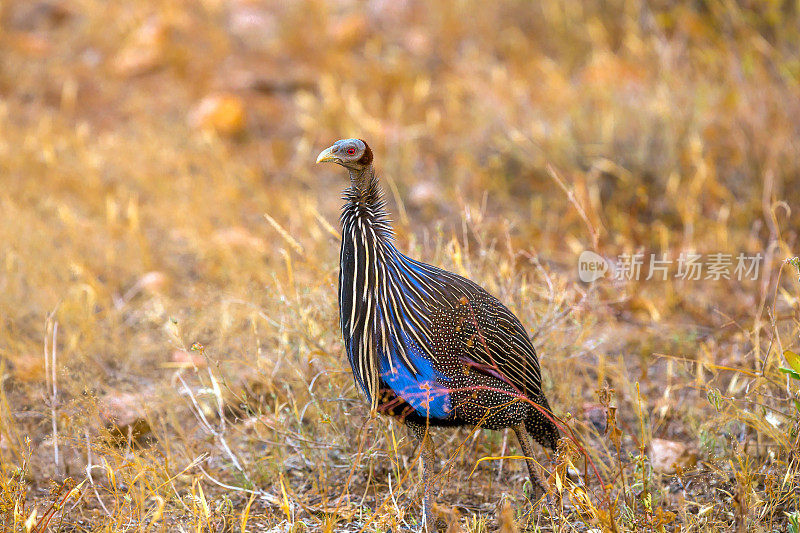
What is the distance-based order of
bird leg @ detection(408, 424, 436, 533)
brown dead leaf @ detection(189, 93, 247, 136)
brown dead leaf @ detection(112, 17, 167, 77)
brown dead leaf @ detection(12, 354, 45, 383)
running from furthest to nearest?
brown dead leaf @ detection(112, 17, 167, 77)
brown dead leaf @ detection(189, 93, 247, 136)
brown dead leaf @ detection(12, 354, 45, 383)
bird leg @ detection(408, 424, 436, 533)

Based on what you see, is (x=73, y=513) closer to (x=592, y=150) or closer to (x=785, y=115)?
(x=592, y=150)

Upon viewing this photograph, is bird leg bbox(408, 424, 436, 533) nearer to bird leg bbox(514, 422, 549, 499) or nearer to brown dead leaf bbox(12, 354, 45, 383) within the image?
bird leg bbox(514, 422, 549, 499)

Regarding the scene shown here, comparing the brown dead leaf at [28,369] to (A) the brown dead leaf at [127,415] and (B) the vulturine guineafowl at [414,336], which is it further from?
(B) the vulturine guineafowl at [414,336]

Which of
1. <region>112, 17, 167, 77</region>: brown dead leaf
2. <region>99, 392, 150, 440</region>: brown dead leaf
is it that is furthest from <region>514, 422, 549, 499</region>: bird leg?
<region>112, 17, 167, 77</region>: brown dead leaf

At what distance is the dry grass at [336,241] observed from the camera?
235 cm

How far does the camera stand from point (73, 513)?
2.34m

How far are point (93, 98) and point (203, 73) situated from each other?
80cm

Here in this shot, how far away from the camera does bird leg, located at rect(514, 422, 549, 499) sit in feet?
7.39

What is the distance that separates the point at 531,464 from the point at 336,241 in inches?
50.3

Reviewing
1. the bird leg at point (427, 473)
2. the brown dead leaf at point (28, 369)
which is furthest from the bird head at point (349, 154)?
the brown dead leaf at point (28, 369)

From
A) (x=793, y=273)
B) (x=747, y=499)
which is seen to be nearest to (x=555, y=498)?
(x=747, y=499)

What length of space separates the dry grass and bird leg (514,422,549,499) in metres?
0.10

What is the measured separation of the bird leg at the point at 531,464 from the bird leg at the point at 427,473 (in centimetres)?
25

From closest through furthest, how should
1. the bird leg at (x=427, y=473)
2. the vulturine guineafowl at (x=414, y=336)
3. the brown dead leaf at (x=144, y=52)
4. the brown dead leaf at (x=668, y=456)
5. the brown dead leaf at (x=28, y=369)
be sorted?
1. the vulturine guineafowl at (x=414, y=336)
2. the bird leg at (x=427, y=473)
3. the brown dead leaf at (x=668, y=456)
4. the brown dead leaf at (x=28, y=369)
5. the brown dead leaf at (x=144, y=52)
